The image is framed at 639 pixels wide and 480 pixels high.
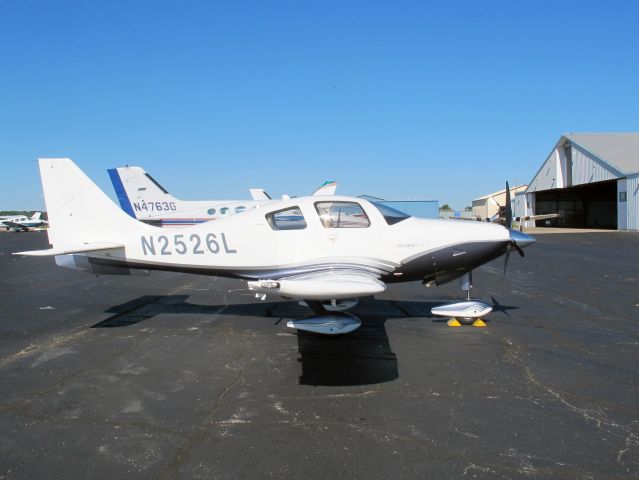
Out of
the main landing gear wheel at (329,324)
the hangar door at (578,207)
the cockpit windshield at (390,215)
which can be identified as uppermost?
the cockpit windshield at (390,215)

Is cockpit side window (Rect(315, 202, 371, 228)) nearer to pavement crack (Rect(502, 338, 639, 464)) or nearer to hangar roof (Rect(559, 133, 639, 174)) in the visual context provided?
pavement crack (Rect(502, 338, 639, 464))

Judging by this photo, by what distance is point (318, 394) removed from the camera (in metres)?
4.51

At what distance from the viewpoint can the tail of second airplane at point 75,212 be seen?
7340 mm

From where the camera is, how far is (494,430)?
12.2 feet

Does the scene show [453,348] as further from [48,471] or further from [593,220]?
[593,220]

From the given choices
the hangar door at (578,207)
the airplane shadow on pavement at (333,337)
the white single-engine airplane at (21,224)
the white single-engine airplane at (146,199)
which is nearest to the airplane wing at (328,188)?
the white single-engine airplane at (146,199)

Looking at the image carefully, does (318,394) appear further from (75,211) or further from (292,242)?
(75,211)

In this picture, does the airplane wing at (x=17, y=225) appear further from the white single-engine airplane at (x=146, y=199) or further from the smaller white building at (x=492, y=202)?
the smaller white building at (x=492, y=202)

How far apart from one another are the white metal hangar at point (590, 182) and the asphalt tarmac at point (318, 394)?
103ft

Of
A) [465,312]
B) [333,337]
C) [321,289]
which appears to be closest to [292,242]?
[333,337]

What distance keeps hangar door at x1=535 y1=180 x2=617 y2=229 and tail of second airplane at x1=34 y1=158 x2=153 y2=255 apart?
51.2 metres

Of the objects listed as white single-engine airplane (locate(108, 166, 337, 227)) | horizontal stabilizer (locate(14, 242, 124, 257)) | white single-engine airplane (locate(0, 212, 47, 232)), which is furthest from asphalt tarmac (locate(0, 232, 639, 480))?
white single-engine airplane (locate(0, 212, 47, 232))

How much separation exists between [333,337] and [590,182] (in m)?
39.3

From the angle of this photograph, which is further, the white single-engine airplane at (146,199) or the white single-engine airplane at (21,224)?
the white single-engine airplane at (21,224)
